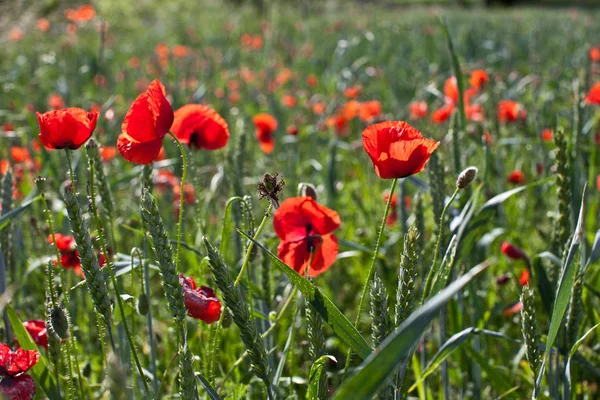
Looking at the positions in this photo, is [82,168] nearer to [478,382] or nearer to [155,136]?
[155,136]

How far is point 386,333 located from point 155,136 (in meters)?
0.55

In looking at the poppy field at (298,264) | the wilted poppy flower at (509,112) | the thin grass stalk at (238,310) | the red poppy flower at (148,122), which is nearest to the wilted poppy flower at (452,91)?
the poppy field at (298,264)

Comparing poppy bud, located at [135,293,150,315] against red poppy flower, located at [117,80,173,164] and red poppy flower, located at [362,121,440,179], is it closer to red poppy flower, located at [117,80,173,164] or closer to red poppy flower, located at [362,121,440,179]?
red poppy flower, located at [117,80,173,164]

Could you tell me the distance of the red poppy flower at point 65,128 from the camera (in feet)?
3.82

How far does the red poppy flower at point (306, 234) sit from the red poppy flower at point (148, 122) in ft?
0.87

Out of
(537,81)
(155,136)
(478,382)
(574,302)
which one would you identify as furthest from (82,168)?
(537,81)

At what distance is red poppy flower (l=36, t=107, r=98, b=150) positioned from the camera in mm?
1163

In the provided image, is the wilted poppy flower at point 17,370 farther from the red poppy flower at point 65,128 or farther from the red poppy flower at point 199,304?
the red poppy flower at point 65,128

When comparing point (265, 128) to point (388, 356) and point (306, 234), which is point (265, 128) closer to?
point (306, 234)

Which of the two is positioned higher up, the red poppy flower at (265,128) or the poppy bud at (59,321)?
the poppy bud at (59,321)

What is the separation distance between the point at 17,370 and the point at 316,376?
48 centimetres

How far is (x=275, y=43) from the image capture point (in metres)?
7.76

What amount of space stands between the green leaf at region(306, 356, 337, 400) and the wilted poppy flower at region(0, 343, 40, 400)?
0.43m

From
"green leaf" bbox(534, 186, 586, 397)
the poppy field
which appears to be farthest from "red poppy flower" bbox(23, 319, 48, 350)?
"green leaf" bbox(534, 186, 586, 397)
